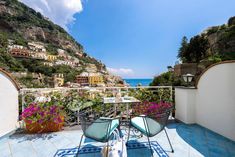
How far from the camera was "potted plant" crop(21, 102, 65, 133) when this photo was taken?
3197mm

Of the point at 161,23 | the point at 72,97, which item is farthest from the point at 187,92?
the point at 161,23

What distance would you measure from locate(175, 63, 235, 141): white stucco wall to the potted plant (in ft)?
9.71

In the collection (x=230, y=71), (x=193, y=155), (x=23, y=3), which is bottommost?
(x=193, y=155)

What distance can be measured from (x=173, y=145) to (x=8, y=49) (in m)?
36.2

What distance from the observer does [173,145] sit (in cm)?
265

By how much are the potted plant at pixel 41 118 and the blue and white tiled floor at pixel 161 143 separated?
0.17 metres

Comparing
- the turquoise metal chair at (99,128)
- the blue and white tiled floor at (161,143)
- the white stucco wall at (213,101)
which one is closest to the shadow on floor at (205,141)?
the blue and white tiled floor at (161,143)

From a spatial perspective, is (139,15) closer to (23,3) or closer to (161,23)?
(161,23)

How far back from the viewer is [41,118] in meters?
3.20

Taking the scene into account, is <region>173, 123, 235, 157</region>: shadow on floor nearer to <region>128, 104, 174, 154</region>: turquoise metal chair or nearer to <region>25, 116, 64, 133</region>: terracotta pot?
<region>128, 104, 174, 154</region>: turquoise metal chair

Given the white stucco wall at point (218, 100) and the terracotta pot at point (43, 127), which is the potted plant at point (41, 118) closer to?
the terracotta pot at point (43, 127)

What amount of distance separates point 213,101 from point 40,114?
3640 mm

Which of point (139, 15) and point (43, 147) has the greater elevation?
point (139, 15)

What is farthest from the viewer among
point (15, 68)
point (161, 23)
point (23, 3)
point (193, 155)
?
point (23, 3)
